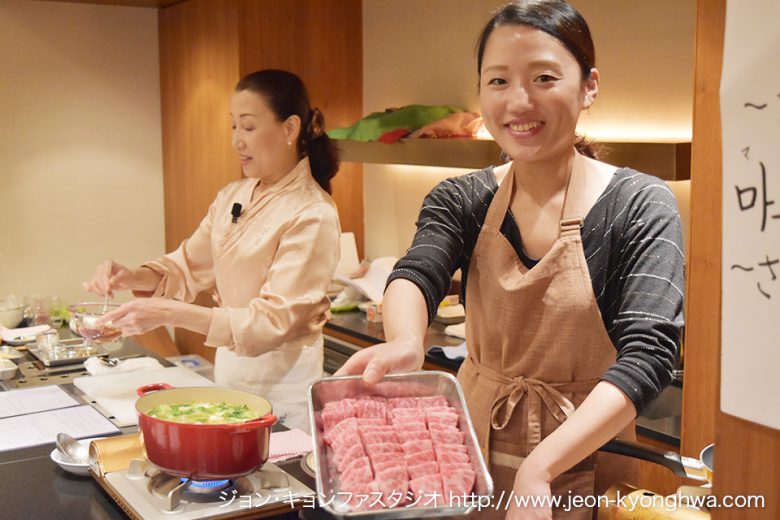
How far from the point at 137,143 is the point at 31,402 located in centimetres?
305

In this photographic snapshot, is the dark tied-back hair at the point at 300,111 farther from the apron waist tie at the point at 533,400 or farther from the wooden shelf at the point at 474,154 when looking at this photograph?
the apron waist tie at the point at 533,400

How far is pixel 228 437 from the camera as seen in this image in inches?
54.6

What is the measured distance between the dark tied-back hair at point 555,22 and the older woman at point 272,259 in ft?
3.94

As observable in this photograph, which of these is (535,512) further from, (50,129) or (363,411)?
(50,129)

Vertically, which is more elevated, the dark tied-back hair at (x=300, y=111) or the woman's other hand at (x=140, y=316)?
the dark tied-back hair at (x=300, y=111)

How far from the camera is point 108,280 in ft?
8.70


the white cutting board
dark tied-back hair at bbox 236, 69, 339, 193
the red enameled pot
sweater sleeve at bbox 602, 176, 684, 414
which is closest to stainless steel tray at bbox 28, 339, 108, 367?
the white cutting board

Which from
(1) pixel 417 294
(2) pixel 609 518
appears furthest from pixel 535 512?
(1) pixel 417 294

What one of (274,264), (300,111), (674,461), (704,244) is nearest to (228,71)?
(300,111)

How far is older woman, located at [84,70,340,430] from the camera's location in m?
2.56

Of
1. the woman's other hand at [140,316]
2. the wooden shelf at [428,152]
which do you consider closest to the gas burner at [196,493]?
the woman's other hand at [140,316]

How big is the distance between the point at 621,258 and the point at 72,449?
1.05 meters

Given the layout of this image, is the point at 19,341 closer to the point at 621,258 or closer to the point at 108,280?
the point at 108,280

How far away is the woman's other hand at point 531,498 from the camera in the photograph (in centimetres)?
119
